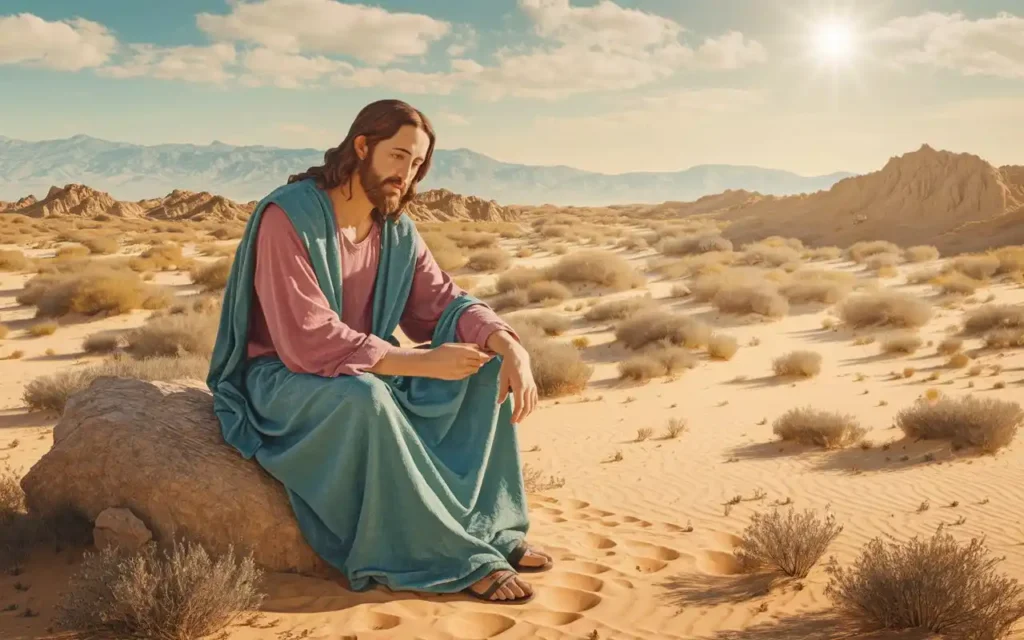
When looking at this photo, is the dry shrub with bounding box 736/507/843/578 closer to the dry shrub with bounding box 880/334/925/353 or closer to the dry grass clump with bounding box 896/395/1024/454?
the dry grass clump with bounding box 896/395/1024/454

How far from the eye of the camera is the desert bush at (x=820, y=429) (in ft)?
24.5

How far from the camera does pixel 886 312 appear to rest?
13.9 metres

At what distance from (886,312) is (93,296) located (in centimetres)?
1340

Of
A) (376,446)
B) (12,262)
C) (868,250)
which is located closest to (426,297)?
(376,446)

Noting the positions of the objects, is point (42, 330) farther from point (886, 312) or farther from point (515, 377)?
point (886, 312)

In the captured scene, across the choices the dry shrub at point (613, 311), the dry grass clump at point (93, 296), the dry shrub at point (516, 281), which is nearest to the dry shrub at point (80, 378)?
the dry grass clump at point (93, 296)

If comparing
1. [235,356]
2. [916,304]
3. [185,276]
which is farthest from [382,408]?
[185,276]

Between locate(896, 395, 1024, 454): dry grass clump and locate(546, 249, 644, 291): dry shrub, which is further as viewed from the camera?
locate(546, 249, 644, 291): dry shrub

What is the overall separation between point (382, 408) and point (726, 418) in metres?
6.26

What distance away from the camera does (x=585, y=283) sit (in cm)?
1916

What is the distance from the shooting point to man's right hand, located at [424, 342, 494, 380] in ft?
11.3

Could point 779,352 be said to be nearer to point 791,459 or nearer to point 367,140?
point 791,459

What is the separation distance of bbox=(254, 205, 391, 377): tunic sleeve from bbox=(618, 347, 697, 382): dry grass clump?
7534mm

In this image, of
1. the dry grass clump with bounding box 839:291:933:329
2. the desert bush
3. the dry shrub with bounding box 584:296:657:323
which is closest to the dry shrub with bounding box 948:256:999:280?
the dry grass clump with bounding box 839:291:933:329
